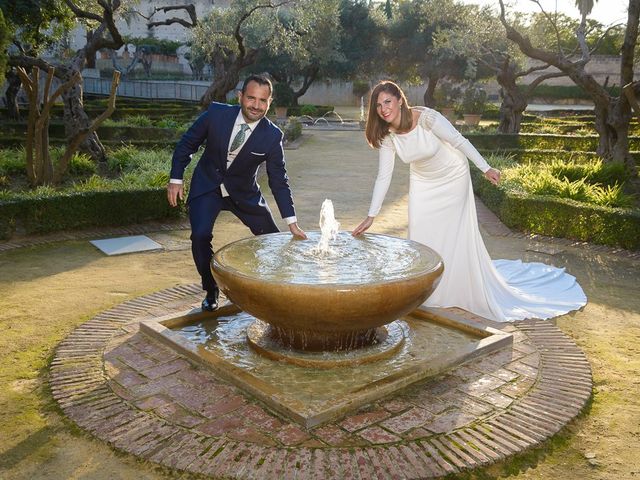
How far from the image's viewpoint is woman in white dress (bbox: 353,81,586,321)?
5.16 meters

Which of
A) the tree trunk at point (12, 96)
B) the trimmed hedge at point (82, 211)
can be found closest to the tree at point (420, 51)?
the tree trunk at point (12, 96)

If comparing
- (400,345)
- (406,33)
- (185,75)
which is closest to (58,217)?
(400,345)

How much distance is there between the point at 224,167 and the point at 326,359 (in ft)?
6.09

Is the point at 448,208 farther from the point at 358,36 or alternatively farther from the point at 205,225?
the point at 358,36

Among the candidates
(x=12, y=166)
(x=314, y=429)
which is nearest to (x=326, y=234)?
(x=314, y=429)

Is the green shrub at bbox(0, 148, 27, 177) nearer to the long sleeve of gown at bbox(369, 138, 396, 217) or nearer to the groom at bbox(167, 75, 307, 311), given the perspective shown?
the groom at bbox(167, 75, 307, 311)

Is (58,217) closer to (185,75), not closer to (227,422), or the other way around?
(227,422)

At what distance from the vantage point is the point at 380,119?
5074 millimetres

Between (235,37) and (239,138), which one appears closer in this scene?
(239,138)

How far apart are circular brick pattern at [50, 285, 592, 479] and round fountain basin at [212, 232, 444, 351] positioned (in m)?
0.57

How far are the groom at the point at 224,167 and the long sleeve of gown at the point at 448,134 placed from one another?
4.27 feet

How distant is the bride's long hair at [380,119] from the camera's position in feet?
16.0

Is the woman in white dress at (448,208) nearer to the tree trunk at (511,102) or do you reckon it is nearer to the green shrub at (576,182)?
the green shrub at (576,182)

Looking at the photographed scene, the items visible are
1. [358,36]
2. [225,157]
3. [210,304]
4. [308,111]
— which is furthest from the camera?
[358,36]
